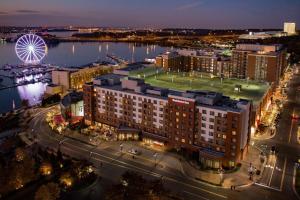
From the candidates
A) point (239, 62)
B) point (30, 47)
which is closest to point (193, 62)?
point (239, 62)

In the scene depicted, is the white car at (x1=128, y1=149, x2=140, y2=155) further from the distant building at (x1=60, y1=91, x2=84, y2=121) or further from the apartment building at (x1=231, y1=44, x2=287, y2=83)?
the apartment building at (x1=231, y1=44, x2=287, y2=83)

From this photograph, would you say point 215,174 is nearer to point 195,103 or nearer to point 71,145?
point 195,103

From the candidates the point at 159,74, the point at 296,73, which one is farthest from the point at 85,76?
the point at 296,73

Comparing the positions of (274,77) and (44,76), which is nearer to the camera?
(274,77)

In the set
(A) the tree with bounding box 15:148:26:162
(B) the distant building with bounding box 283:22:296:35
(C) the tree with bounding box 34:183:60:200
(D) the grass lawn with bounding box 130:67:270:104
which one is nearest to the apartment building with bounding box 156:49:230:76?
(D) the grass lawn with bounding box 130:67:270:104

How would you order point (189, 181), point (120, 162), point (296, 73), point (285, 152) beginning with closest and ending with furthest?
point (189, 181) → point (120, 162) → point (285, 152) → point (296, 73)

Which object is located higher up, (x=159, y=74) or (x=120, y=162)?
(x=159, y=74)

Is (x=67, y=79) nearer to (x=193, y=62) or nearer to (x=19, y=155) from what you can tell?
(x=193, y=62)
